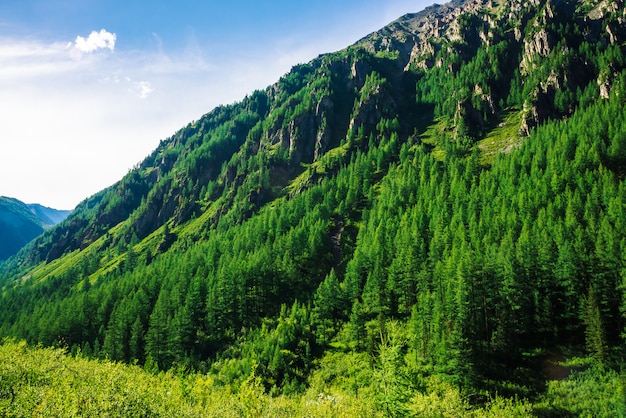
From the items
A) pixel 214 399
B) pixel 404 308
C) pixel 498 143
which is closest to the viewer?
pixel 214 399

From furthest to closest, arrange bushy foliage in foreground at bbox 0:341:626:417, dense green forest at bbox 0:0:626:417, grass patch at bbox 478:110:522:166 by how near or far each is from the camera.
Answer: grass patch at bbox 478:110:522:166 < dense green forest at bbox 0:0:626:417 < bushy foliage in foreground at bbox 0:341:626:417

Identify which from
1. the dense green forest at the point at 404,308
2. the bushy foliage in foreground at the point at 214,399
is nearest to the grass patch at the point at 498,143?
the dense green forest at the point at 404,308

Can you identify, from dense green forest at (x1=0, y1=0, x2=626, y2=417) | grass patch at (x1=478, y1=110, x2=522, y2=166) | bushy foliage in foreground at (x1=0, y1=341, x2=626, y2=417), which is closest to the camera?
bushy foliage in foreground at (x1=0, y1=341, x2=626, y2=417)

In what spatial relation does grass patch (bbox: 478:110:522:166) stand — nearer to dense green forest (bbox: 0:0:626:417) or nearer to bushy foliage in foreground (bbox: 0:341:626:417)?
dense green forest (bbox: 0:0:626:417)

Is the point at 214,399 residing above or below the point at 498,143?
below

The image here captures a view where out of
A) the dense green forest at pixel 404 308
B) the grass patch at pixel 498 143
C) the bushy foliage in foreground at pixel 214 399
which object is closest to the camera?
the bushy foliage in foreground at pixel 214 399

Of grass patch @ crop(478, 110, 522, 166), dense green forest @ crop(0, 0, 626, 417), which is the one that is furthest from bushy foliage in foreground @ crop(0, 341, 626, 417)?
grass patch @ crop(478, 110, 522, 166)

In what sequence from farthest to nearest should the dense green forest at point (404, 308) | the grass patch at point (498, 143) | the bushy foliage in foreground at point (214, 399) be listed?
the grass patch at point (498, 143)
the dense green forest at point (404, 308)
the bushy foliage in foreground at point (214, 399)

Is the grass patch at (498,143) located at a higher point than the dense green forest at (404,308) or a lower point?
higher

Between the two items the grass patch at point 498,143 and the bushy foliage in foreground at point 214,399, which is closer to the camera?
the bushy foliage in foreground at point 214,399

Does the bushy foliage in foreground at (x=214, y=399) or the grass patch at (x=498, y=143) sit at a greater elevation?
the grass patch at (x=498, y=143)

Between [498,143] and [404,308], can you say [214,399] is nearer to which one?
[404,308]

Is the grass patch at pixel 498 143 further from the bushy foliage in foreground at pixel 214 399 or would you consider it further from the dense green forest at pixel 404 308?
the bushy foliage in foreground at pixel 214 399

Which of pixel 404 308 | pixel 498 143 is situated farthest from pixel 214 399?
pixel 498 143
